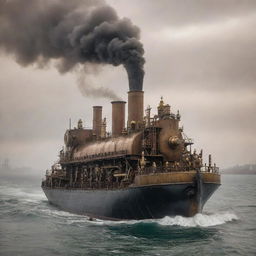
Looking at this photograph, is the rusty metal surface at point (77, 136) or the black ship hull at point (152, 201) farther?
the rusty metal surface at point (77, 136)

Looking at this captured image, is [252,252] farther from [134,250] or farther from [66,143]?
[66,143]

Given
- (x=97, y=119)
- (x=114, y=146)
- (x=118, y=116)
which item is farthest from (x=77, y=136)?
(x=114, y=146)

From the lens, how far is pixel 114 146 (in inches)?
1689

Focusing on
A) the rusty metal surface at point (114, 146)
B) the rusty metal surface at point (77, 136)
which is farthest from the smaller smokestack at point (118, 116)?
the rusty metal surface at point (77, 136)

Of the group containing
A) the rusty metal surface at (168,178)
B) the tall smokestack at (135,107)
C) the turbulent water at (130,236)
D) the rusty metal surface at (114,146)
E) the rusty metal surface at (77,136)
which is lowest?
the turbulent water at (130,236)

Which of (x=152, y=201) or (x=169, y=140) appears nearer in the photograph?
(x=152, y=201)

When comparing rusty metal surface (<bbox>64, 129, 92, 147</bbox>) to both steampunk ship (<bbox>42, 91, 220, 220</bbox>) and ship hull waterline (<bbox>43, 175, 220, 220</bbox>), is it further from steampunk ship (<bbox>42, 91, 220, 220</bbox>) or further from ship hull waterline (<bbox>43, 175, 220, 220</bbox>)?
ship hull waterline (<bbox>43, 175, 220, 220</bbox>)

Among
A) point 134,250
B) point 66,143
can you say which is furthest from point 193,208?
point 66,143

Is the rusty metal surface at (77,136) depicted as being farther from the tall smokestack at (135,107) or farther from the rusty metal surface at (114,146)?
the tall smokestack at (135,107)

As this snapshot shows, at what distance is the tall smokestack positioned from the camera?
148 feet

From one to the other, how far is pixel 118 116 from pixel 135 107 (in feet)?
14.3

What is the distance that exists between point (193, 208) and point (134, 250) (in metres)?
9.02

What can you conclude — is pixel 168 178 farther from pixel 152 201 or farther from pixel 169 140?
pixel 169 140

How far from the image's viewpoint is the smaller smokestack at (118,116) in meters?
48.9
